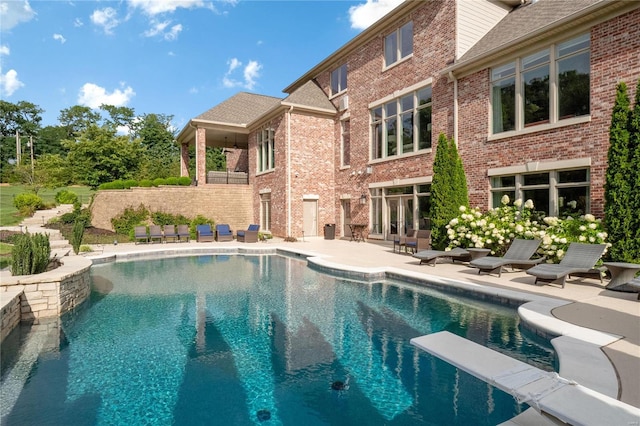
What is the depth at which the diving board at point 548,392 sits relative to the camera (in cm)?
258

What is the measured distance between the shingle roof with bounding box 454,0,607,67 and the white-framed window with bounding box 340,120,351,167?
7.59 meters

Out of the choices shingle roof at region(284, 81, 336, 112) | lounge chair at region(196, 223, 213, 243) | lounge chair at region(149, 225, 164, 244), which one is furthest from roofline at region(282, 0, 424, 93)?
lounge chair at region(149, 225, 164, 244)

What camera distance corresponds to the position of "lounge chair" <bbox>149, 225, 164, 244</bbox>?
1855 centimetres

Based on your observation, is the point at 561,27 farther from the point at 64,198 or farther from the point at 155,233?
the point at 64,198

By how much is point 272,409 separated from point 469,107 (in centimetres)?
1256

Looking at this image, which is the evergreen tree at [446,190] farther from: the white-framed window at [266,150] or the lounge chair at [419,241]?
the white-framed window at [266,150]

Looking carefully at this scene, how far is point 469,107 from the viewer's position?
13.0 meters

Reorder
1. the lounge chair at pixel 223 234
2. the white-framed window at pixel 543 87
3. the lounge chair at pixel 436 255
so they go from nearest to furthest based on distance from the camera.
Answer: the white-framed window at pixel 543 87 → the lounge chair at pixel 436 255 → the lounge chair at pixel 223 234

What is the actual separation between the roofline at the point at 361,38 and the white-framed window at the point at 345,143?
12.2 ft

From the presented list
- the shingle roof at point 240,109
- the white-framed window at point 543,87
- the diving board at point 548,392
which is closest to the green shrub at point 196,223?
the shingle roof at point 240,109

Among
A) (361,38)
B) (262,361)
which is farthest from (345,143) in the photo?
(262,361)

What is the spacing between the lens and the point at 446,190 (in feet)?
41.7

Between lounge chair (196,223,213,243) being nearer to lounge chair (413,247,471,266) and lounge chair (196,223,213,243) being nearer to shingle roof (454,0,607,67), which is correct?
lounge chair (413,247,471,266)

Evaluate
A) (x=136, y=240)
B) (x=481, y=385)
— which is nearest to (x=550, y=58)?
(x=481, y=385)
